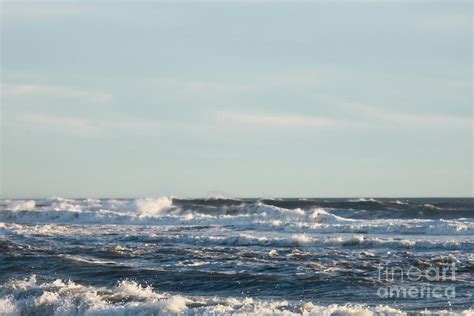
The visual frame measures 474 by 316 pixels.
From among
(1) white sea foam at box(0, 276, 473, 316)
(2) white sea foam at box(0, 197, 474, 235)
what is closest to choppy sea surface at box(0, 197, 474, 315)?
(1) white sea foam at box(0, 276, 473, 316)

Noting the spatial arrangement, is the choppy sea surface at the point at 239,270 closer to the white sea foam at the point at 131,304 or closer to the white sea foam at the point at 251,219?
the white sea foam at the point at 131,304

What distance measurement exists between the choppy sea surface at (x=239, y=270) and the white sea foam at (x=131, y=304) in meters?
0.02

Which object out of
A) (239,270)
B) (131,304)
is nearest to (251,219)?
(239,270)

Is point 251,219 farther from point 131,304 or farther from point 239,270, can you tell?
point 131,304

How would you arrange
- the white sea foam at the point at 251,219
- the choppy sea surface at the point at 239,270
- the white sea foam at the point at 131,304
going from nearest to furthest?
the white sea foam at the point at 131,304 → the choppy sea surface at the point at 239,270 → the white sea foam at the point at 251,219

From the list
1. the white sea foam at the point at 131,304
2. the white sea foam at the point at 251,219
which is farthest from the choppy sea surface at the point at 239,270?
the white sea foam at the point at 251,219

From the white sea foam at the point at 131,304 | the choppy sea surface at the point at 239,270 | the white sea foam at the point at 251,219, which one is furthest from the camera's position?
the white sea foam at the point at 251,219

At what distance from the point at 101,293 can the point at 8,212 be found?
37049 mm

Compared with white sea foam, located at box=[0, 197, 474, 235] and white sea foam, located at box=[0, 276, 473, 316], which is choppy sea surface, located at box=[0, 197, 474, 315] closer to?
white sea foam, located at box=[0, 276, 473, 316]

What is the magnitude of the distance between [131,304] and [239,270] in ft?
18.2

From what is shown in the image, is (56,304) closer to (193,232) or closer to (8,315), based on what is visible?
(8,315)

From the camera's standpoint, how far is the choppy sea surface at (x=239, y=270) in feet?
45.9

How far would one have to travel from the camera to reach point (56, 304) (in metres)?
14.2

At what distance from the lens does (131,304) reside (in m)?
13.8
